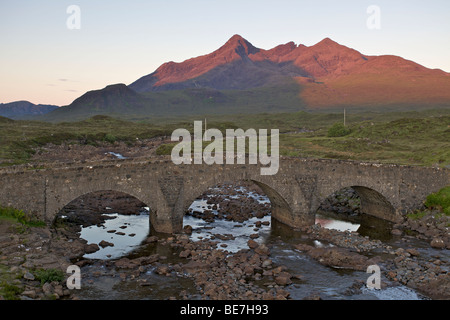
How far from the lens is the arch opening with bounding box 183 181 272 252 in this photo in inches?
1033

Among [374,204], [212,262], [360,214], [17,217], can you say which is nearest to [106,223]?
[17,217]

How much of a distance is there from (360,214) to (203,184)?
622 inches

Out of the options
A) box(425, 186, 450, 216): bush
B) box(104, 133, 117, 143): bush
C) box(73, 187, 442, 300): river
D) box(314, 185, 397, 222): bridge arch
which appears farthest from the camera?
box(104, 133, 117, 143): bush

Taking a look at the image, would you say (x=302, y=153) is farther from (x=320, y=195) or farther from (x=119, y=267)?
(x=119, y=267)

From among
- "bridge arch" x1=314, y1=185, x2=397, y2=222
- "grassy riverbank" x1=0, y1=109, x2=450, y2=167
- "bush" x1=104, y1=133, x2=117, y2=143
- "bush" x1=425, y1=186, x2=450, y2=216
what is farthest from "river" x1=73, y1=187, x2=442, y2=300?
"bush" x1=104, y1=133, x2=117, y2=143

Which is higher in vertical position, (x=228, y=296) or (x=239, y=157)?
(x=239, y=157)

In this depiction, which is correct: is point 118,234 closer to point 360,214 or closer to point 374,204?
point 360,214

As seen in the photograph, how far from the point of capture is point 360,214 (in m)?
33.9

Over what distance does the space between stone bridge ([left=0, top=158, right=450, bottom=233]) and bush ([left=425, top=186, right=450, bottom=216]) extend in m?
0.49

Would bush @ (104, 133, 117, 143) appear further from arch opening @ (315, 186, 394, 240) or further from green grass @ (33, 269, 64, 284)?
green grass @ (33, 269, 64, 284)

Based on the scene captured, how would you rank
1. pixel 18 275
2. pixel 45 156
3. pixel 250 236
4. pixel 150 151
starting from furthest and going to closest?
pixel 150 151 < pixel 45 156 < pixel 250 236 < pixel 18 275

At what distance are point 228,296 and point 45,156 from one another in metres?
47.0
